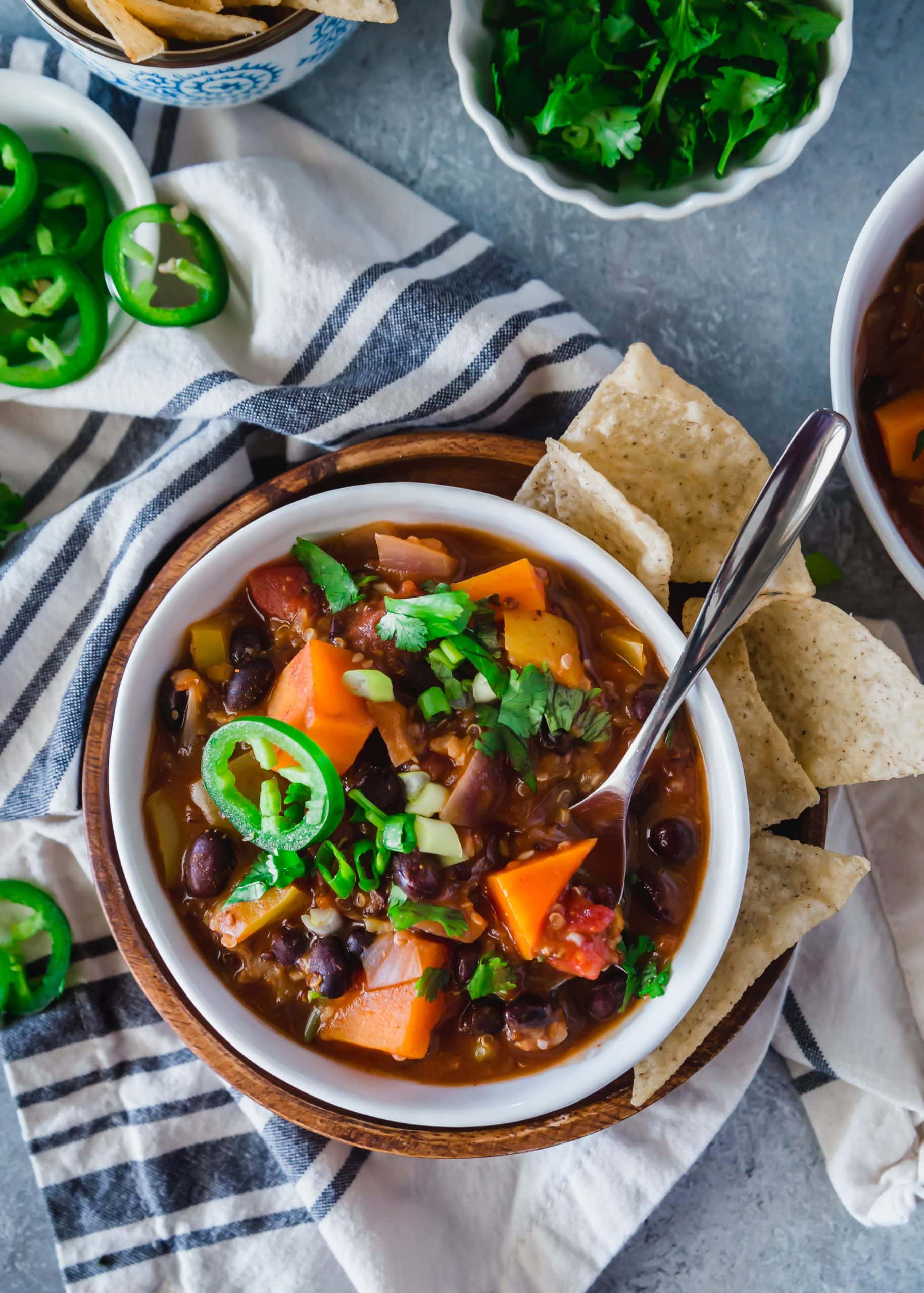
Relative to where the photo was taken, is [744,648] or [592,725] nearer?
[592,725]

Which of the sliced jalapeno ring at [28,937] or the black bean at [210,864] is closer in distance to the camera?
the black bean at [210,864]

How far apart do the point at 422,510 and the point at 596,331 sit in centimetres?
102

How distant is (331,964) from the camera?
280 cm

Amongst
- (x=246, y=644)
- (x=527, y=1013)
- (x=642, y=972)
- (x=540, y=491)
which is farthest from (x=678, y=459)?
(x=527, y=1013)

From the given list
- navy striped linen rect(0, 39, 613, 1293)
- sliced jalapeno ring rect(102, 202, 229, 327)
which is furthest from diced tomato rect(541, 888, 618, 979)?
sliced jalapeno ring rect(102, 202, 229, 327)

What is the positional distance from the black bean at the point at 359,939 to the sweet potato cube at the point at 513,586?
92 centimetres

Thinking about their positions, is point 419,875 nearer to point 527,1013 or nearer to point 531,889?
point 531,889

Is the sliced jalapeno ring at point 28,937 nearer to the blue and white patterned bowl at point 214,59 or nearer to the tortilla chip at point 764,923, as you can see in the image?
the tortilla chip at point 764,923

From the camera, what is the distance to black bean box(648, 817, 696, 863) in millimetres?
2887

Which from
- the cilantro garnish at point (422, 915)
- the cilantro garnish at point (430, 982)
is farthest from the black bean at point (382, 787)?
the cilantro garnish at point (430, 982)

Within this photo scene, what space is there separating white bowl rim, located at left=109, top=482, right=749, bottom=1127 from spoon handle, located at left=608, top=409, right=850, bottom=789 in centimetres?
7

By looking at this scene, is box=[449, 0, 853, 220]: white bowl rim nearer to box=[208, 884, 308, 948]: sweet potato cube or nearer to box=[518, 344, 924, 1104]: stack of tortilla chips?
box=[518, 344, 924, 1104]: stack of tortilla chips

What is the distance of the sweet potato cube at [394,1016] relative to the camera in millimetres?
2803

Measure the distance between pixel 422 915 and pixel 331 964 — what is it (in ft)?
0.91
